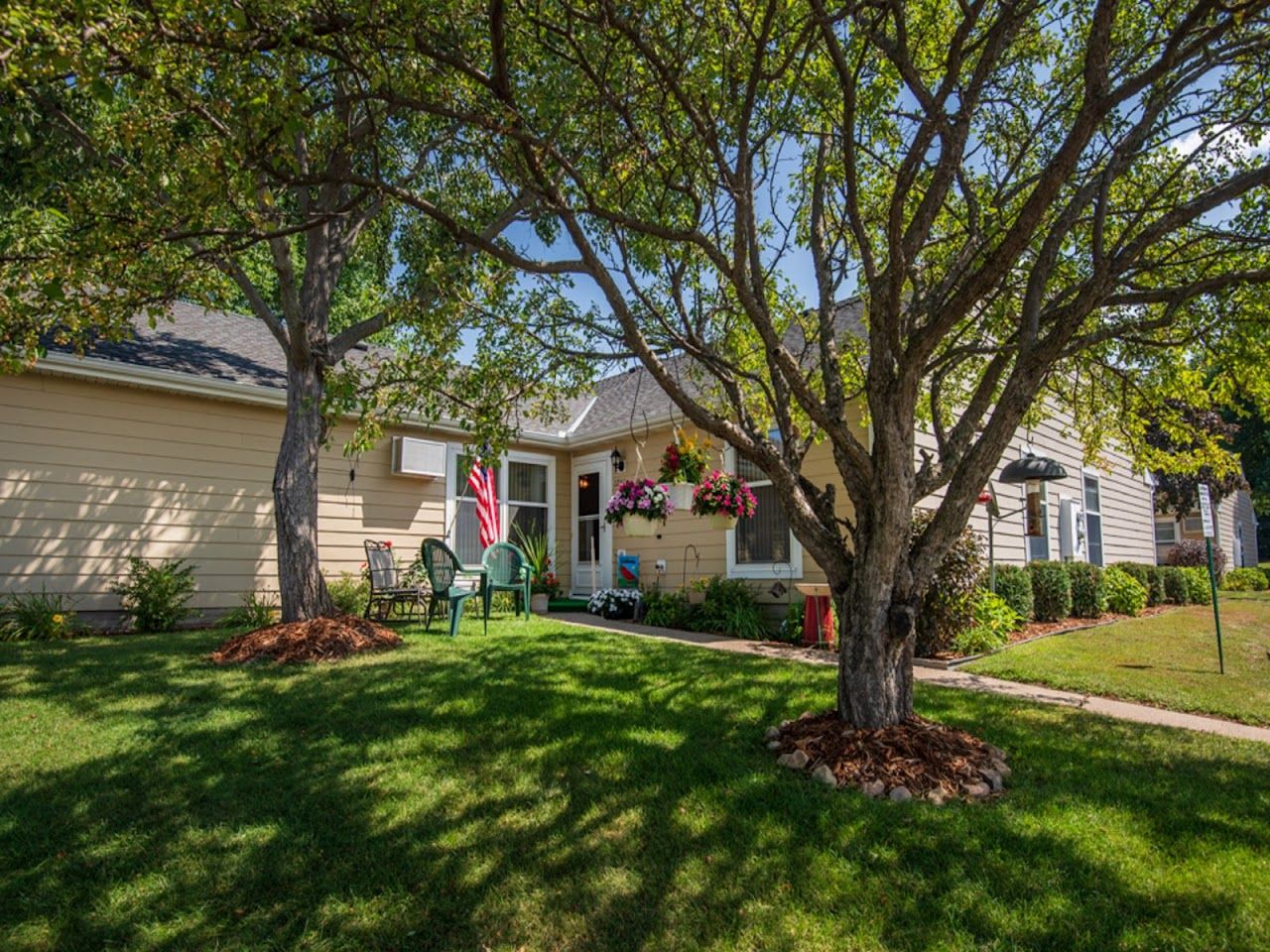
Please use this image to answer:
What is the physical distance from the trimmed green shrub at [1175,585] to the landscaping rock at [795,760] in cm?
1400

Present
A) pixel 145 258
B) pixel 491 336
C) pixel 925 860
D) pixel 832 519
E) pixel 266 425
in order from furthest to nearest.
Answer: pixel 266 425, pixel 491 336, pixel 145 258, pixel 832 519, pixel 925 860

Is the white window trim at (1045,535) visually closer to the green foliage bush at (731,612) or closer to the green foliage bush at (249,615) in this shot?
the green foliage bush at (731,612)

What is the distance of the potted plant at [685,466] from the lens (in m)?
5.95

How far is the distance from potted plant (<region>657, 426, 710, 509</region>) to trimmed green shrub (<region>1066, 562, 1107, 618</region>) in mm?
7196

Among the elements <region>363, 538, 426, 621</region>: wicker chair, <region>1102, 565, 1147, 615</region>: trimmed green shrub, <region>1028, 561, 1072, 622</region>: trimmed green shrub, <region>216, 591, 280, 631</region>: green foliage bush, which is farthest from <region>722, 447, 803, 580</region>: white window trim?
<region>1102, 565, 1147, 615</region>: trimmed green shrub

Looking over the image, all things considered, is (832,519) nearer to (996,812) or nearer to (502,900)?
(996,812)

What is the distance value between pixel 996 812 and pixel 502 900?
2.06 meters

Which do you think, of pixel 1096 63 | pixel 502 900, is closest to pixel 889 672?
pixel 502 900

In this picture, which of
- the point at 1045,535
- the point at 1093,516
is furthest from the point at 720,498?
the point at 1093,516

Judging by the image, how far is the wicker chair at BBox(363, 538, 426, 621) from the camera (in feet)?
26.6

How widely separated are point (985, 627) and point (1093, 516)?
7.99 meters

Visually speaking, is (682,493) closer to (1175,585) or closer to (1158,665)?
(1158,665)

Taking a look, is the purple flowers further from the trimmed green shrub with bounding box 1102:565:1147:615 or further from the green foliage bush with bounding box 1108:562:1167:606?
the green foliage bush with bounding box 1108:562:1167:606

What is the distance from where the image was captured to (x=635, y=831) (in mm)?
2830
